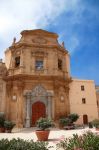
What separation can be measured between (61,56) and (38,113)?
8669 mm

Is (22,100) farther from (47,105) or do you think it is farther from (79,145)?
(79,145)

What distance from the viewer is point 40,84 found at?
75.6 feet

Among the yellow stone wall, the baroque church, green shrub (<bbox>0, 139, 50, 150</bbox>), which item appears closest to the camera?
green shrub (<bbox>0, 139, 50, 150</bbox>)

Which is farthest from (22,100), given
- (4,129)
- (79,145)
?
(79,145)

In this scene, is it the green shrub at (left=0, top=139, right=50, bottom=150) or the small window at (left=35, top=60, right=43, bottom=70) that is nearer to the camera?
the green shrub at (left=0, top=139, right=50, bottom=150)

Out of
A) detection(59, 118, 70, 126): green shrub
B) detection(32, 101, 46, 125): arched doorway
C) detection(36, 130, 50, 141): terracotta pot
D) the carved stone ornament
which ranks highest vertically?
the carved stone ornament

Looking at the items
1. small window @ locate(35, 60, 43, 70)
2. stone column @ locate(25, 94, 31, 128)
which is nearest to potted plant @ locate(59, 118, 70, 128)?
stone column @ locate(25, 94, 31, 128)

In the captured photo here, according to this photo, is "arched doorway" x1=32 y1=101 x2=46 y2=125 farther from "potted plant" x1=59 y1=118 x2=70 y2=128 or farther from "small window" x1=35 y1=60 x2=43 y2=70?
"small window" x1=35 y1=60 x2=43 y2=70

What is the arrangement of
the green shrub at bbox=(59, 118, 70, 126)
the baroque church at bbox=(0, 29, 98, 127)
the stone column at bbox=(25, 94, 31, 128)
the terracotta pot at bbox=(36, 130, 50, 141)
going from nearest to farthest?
the terracotta pot at bbox=(36, 130, 50, 141) → the green shrub at bbox=(59, 118, 70, 126) → the stone column at bbox=(25, 94, 31, 128) → the baroque church at bbox=(0, 29, 98, 127)

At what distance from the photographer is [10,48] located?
2531cm

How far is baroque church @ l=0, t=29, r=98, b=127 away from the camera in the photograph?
2223 centimetres

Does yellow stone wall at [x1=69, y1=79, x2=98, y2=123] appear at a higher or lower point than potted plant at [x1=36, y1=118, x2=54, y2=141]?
higher

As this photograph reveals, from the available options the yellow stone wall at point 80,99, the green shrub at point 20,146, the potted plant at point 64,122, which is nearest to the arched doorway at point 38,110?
the potted plant at point 64,122

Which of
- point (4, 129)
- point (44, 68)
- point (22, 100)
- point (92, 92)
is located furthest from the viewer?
point (92, 92)
